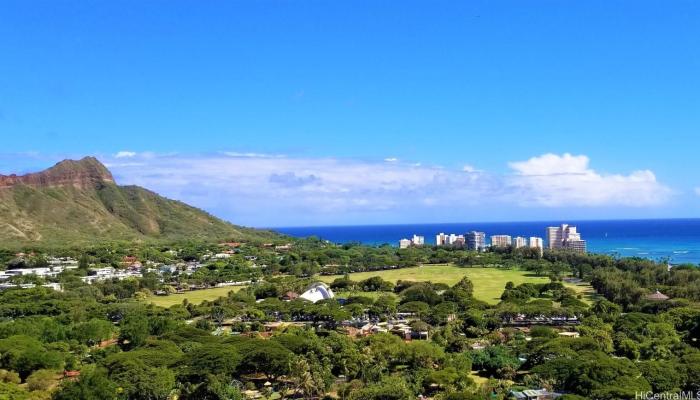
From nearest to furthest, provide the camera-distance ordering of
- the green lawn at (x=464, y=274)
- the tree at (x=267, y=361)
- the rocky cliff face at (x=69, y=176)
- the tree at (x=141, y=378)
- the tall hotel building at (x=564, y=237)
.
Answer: the tree at (x=141, y=378)
the tree at (x=267, y=361)
the green lawn at (x=464, y=274)
the tall hotel building at (x=564, y=237)
the rocky cliff face at (x=69, y=176)

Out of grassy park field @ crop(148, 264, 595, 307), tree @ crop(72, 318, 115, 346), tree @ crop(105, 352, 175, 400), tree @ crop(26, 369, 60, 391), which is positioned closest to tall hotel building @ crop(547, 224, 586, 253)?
grassy park field @ crop(148, 264, 595, 307)

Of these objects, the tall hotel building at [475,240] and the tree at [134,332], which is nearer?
the tree at [134,332]

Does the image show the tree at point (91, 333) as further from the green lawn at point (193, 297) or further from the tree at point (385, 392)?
the tree at point (385, 392)

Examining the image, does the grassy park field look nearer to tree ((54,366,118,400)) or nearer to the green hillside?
tree ((54,366,118,400))

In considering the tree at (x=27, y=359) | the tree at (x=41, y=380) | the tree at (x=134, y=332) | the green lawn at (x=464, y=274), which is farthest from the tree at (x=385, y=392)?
the green lawn at (x=464, y=274)

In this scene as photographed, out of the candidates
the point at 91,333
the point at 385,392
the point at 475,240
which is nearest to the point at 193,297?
the point at 91,333

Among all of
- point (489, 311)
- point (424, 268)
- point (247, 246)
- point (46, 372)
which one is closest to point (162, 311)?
point (46, 372)

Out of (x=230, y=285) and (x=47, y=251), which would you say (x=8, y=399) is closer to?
(x=230, y=285)
